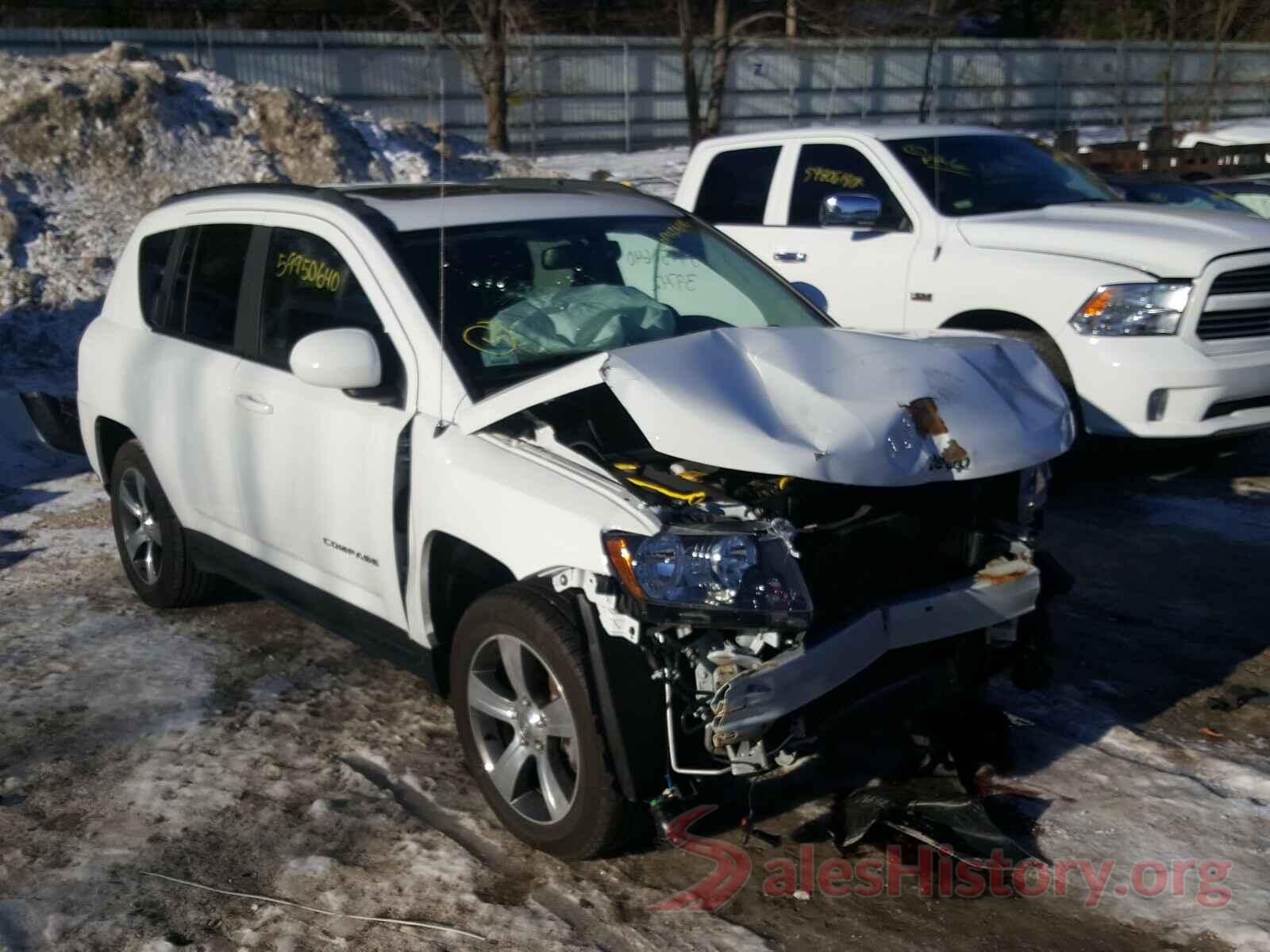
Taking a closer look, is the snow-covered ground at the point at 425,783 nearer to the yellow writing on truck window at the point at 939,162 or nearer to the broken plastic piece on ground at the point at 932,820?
the broken plastic piece on ground at the point at 932,820

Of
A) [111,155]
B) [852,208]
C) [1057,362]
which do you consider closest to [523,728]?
[852,208]

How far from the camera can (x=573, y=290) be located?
480 cm

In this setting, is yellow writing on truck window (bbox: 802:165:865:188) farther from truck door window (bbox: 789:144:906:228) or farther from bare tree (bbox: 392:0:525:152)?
bare tree (bbox: 392:0:525:152)

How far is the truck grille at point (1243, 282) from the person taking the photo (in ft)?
23.5

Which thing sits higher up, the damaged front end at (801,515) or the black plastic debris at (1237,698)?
the damaged front end at (801,515)

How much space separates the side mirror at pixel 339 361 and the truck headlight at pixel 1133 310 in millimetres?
4323

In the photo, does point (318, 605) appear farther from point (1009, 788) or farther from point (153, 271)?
point (1009, 788)

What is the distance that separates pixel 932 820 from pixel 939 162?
17.6 ft

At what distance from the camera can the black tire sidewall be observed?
584 cm

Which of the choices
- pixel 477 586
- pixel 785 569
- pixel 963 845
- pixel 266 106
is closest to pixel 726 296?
pixel 477 586

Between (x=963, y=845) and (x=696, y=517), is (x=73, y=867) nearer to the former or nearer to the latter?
(x=696, y=517)

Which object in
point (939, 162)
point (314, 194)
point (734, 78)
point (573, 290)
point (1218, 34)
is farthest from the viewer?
point (734, 78)

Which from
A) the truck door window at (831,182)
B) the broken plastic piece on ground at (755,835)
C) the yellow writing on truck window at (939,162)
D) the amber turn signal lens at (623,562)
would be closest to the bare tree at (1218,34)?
the yellow writing on truck window at (939,162)

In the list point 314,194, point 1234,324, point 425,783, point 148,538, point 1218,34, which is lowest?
point 425,783
